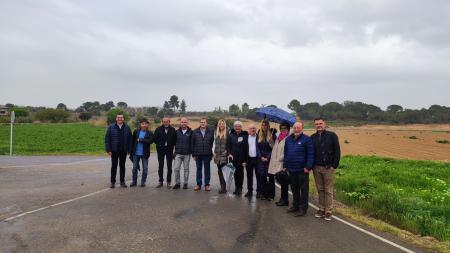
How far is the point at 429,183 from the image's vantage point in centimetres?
1300

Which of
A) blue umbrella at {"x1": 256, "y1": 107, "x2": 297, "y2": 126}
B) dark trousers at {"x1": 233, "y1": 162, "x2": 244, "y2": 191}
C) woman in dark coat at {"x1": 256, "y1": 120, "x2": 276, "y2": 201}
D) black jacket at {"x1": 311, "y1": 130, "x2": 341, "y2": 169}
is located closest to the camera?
black jacket at {"x1": 311, "y1": 130, "x2": 341, "y2": 169}

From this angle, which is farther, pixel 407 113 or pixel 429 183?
pixel 407 113

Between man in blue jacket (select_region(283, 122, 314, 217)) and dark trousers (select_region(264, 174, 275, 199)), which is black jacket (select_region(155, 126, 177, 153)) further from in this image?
man in blue jacket (select_region(283, 122, 314, 217))

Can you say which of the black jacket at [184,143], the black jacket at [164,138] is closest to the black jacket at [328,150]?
the black jacket at [184,143]

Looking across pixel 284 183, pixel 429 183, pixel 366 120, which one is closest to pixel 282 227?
pixel 284 183

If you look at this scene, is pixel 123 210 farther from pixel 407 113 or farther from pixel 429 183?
pixel 407 113

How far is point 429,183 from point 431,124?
12328 centimetres

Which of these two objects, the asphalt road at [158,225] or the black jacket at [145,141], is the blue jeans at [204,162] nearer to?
the asphalt road at [158,225]

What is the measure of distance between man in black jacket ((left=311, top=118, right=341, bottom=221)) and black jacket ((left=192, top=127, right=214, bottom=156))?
323cm

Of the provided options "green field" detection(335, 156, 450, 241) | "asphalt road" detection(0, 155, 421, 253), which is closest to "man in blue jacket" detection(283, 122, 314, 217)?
"asphalt road" detection(0, 155, 421, 253)

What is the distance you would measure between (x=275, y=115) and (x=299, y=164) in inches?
60.6

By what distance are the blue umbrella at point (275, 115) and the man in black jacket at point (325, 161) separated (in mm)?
1119

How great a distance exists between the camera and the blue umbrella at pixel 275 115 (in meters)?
9.38

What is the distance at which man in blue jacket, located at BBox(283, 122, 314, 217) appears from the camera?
8.29 m
